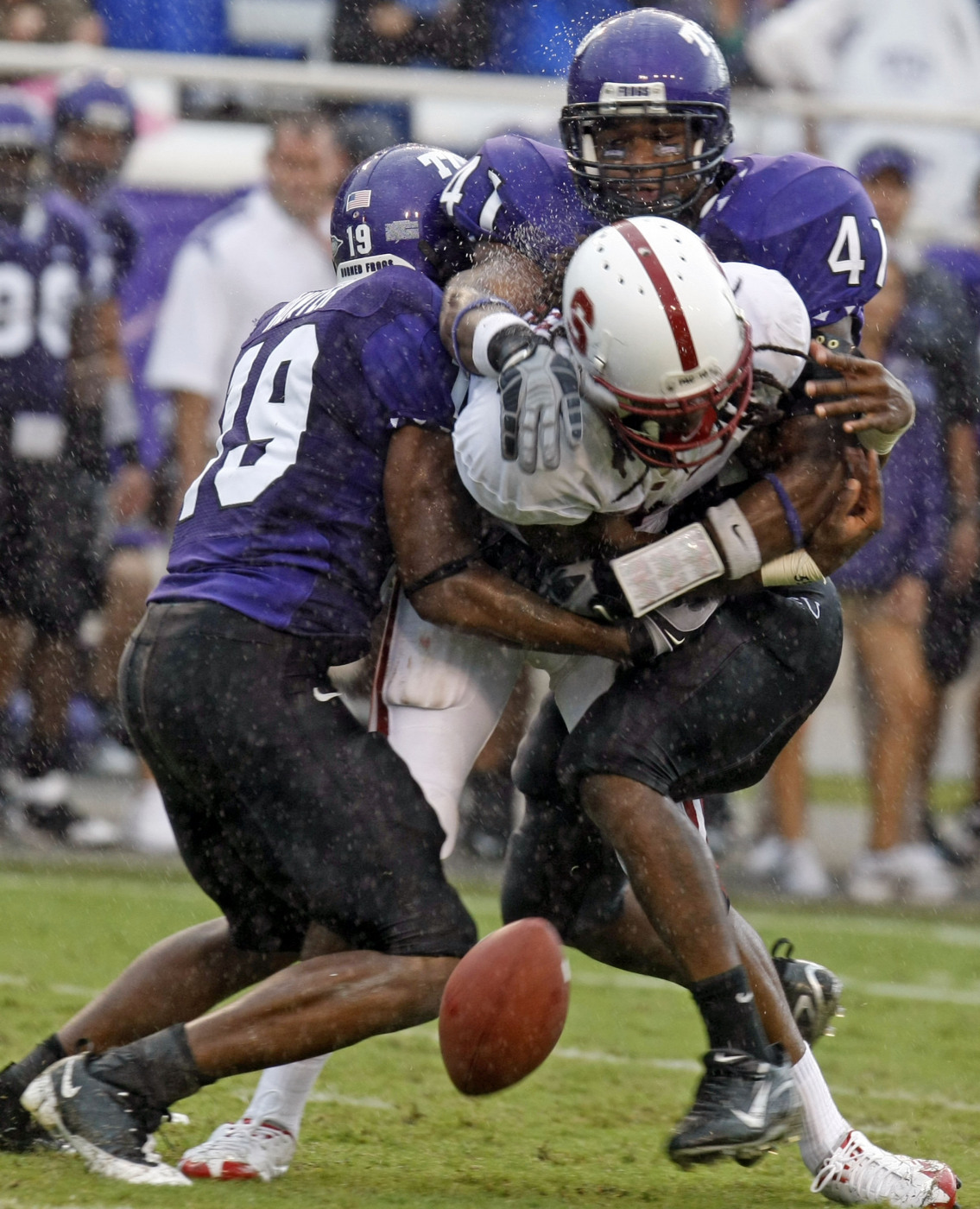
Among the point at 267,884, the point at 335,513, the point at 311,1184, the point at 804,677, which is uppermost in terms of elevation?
the point at 335,513

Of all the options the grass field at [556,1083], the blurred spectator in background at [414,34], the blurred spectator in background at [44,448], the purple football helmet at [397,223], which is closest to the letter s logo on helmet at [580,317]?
the purple football helmet at [397,223]

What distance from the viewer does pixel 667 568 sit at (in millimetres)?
3189

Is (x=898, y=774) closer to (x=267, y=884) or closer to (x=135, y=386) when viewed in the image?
(x=135, y=386)

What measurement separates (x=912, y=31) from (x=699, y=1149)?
5.96m

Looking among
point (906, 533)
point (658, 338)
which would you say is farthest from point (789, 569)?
point (906, 533)

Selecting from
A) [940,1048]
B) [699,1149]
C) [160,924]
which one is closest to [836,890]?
[940,1048]

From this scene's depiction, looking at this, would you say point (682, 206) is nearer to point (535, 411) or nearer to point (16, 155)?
point (535, 411)

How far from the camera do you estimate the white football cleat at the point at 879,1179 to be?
3.13m

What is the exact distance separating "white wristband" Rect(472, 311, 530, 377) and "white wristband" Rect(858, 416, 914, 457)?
59 centimetres

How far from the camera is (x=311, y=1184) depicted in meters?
3.20

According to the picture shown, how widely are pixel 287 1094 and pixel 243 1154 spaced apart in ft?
0.48

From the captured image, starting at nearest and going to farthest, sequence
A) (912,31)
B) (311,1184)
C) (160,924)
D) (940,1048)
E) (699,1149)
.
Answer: (699,1149) < (311,1184) < (940,1048) < (160,924) < (912,31)

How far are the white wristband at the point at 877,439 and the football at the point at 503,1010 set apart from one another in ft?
3.19

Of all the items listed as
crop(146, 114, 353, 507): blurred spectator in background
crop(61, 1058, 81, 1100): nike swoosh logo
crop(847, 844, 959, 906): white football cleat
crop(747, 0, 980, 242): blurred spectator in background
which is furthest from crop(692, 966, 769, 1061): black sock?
crop(747, 0, 980, 242): blurred spectator in background
